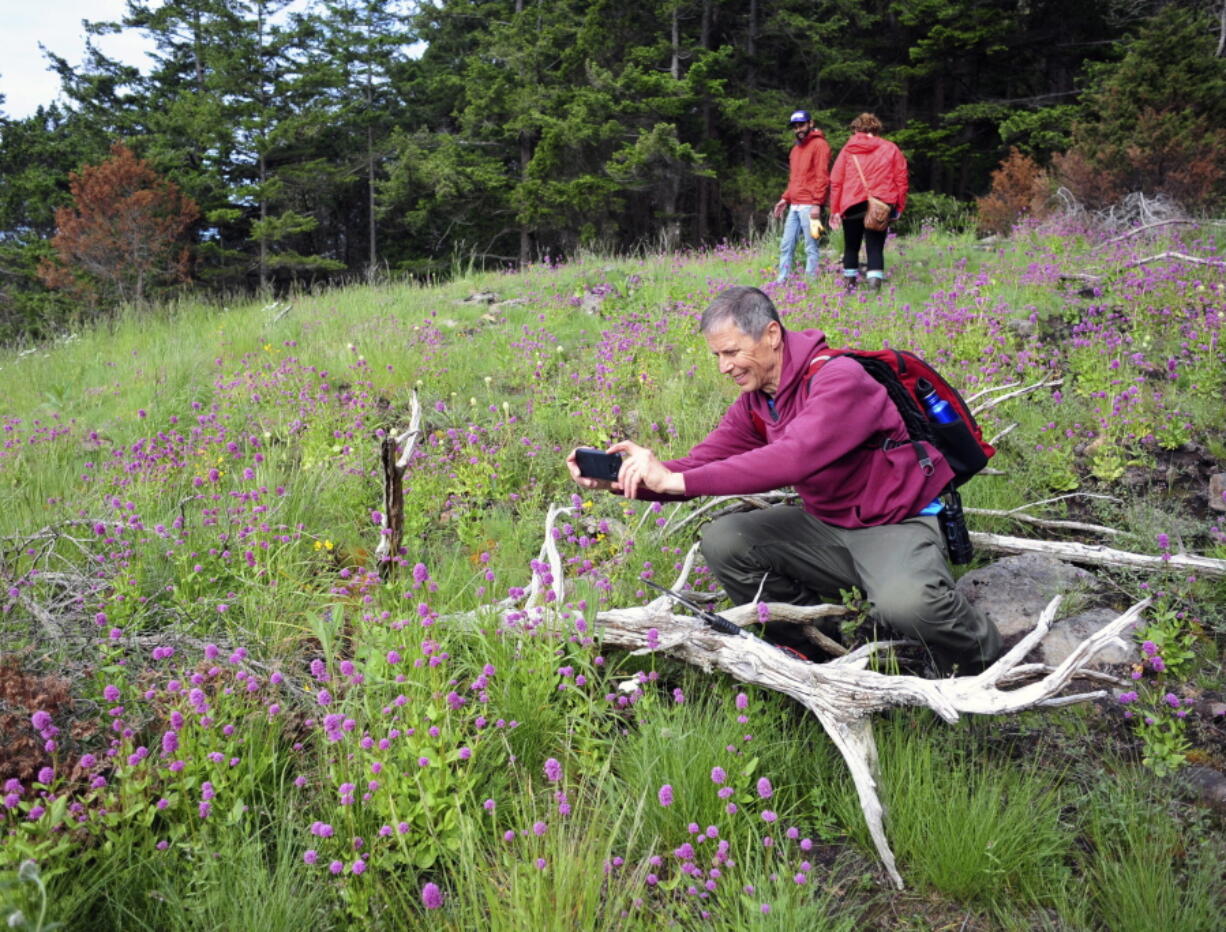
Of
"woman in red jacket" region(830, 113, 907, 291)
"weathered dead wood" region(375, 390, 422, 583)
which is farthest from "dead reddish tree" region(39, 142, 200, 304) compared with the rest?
"weathered dead wood" region(375, 390, 422, 583)

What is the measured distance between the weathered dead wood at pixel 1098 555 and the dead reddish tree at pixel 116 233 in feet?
70.5

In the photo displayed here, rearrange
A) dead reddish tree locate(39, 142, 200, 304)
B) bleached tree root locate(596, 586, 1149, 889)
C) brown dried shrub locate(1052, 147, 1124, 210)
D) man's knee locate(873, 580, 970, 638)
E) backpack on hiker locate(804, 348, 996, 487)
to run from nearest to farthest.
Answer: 1. bleached tree root locate(596, 586, 1149, 889)
2. man's knee locate(873, 580, 970, 638)
3. backpack on hiker locate(804, 348, 996, 487)
4. brown dried shrub locate(1052, 147, 1124, 210)
5. dead reddish tree locate(39, 142, 200, 304)

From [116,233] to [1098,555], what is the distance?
23339mm

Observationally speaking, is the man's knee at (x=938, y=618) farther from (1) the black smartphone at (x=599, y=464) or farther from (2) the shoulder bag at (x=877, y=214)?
(2) the shoulder bag at (x=877, y=214)

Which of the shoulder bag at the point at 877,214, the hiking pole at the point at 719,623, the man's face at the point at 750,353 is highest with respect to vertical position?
the shoulder bag at the point at 877,214

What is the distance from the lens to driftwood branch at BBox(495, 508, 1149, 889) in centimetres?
247

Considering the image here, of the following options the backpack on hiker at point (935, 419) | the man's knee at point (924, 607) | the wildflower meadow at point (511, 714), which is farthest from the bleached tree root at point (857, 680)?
the backpack on hiker at point (935, 419)

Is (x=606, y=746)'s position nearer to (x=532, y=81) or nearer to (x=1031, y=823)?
(x=1031, y=823)

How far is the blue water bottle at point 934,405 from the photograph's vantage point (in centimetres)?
330

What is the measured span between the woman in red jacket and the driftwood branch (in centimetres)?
598

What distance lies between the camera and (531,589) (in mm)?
3115

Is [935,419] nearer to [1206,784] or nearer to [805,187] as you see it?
[1206,784]

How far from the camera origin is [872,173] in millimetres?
8188

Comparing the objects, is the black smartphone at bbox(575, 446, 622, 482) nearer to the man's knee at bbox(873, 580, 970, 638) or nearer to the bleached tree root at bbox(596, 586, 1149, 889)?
the bleached tree root at bbox(596, 586, 1149, 889)
